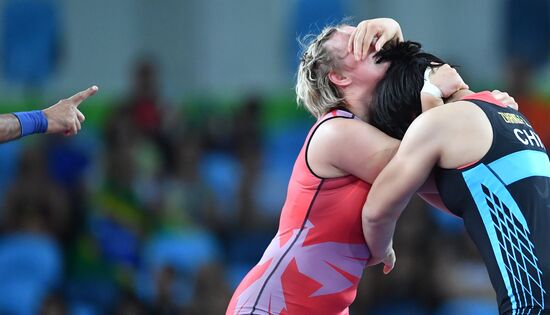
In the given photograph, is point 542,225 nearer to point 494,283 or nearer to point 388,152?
point 494,283

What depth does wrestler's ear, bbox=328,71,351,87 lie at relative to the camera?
A: 11.4 feet

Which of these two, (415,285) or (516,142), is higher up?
(516,142)

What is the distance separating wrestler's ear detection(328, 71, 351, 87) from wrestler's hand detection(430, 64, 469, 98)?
0.31m

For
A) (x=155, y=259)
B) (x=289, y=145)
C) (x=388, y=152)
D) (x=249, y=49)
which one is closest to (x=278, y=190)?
(x=289, y=145)

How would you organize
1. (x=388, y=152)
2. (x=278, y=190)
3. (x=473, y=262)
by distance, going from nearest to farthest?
(x=388, y=152), (x=473, y=262), (x=278, y=190)

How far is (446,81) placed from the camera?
3258 millimetres

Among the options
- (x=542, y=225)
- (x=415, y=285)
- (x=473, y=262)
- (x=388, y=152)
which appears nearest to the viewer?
(x=542, y=225)

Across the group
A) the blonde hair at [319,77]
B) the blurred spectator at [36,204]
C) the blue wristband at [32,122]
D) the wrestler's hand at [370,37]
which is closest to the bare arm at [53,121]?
the blue wristband at [32,122]

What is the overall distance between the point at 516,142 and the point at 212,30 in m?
7.97

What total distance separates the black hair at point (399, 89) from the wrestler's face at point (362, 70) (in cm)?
2

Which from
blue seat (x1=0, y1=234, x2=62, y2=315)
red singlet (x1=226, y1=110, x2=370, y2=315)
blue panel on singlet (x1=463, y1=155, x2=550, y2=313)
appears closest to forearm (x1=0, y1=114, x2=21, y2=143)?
red singlet (x1=226, y1=110, x2=370, y2=315)

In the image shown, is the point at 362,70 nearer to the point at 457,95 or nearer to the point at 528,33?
the point at 457,95

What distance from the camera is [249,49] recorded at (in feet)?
35.3

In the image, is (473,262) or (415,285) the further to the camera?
(473,262)
